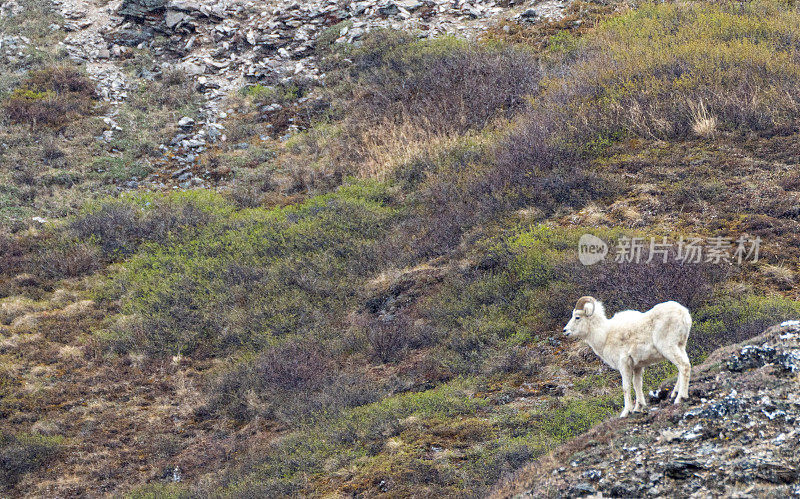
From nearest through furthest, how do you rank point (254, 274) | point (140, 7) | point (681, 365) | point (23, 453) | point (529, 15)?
point (681, 365) → point (23, 453) → point (254, 274) → point (529, 15) → point (140, 7)

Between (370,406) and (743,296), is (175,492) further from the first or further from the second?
(743,296)

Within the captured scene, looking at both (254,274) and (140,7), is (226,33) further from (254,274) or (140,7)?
(254,274)

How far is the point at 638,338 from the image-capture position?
612cm

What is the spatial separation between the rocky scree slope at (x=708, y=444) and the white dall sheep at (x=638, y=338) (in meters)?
0.27

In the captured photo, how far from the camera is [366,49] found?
2139 cm

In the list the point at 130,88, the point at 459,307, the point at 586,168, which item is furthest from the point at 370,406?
the point at 130,88

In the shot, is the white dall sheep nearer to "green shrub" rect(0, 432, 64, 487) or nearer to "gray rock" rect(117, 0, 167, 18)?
"green shrub" rect(0, 432, 64, 487)

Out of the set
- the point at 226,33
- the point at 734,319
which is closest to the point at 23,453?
the point at 734,319

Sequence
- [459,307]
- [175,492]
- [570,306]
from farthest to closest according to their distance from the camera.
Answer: [459,307] → [570,306] → [175,492]

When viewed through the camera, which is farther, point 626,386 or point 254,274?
point 254,274

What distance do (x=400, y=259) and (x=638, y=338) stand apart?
23.9 ft

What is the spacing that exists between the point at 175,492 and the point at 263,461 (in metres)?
1.14

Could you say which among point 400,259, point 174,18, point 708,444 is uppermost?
point 174,18

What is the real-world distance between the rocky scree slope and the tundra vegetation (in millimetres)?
1267
